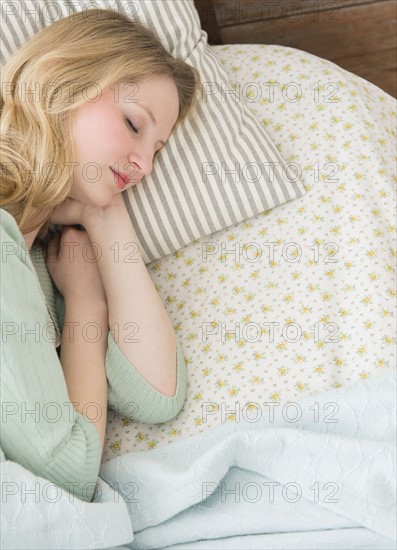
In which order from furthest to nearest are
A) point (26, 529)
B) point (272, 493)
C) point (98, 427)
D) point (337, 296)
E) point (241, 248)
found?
point (241, 248) → point (337, 296) → point (98, 427) → point (272, 493) → point (26, 529)

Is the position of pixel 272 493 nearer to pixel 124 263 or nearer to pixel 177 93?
pixel 124 263

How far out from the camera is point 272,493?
1169 millimetres

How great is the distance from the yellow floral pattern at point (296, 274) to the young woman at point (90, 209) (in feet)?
0.22

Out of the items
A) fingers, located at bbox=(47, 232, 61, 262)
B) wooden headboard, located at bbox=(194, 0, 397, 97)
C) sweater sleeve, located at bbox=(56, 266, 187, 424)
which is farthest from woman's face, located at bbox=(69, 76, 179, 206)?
wooden headboard, located at bbox=(194, 0, 397, 97)

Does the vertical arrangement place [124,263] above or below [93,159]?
below

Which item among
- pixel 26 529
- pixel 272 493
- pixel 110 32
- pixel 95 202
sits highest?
pixel 110 32

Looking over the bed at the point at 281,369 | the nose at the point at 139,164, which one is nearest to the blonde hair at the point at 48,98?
the nose at the point at 139,164

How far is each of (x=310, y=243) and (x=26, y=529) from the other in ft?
2.30

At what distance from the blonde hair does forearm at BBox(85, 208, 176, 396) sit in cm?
11

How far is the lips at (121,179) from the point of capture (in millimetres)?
1408

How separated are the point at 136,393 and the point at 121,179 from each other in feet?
1.20

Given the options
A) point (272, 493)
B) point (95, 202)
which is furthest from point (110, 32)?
point (272, 493)

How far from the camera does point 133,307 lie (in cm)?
139

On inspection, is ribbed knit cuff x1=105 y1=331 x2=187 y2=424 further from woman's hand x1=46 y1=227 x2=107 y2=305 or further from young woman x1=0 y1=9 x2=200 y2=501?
woman's hand x1=46 y1=227 x2=107 y2=305
